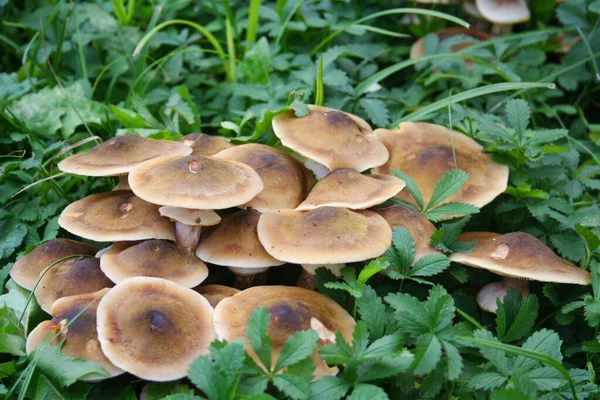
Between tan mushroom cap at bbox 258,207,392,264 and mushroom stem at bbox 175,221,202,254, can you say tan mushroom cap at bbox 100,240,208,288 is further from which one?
tan mushroom cap at bbox 258,207,392,264

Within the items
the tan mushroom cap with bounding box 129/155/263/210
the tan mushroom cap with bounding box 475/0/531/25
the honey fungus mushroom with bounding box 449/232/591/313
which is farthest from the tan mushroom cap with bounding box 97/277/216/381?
the tan mushroom cap with bounding box 475/0/531/25

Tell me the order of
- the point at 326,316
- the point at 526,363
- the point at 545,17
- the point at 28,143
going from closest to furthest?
1. the point at 526,363
2. the point at 326,316
3. the point at 28,143
4. the point at 545,17

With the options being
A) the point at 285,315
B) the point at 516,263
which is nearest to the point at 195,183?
the point at 285,315

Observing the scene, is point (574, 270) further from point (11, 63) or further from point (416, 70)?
point (11, 63)

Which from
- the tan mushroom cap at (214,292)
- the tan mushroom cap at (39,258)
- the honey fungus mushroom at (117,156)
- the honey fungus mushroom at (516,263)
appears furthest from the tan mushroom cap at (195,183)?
the honey fungus mushroom at (516,263)

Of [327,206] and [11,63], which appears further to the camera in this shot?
[11,63]

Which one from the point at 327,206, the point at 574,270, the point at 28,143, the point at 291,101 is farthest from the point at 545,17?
the point at 28,143
